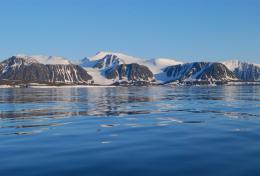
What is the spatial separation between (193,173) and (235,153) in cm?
379

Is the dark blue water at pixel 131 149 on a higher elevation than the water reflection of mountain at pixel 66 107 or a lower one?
higher

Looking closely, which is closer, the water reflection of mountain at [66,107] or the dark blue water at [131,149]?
the dark blue water at [131,149]

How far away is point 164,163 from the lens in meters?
14.5

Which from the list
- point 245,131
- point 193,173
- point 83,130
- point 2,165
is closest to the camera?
point 193,173

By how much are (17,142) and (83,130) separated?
5.29 m

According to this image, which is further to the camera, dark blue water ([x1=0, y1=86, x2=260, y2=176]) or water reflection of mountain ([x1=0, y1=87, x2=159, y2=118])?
water reflection of mountain ([x1=0, y1=87, x2=159, y2=118])

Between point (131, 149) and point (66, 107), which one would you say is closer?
point (131, 149)

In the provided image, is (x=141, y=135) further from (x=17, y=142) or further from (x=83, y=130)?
(x=17, y=142)

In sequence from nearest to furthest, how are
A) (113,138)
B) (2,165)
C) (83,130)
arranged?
1. (2,165)
2. (113,138)
3. (83,130)

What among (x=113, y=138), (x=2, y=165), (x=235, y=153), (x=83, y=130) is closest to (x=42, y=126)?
(x=83, y=130)

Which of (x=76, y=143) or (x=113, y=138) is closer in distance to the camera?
(x=76, y=143)

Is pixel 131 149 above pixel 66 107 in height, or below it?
above

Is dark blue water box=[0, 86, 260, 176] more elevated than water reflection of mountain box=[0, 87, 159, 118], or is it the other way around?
dark blue water box=[0, 86, 260, 176]

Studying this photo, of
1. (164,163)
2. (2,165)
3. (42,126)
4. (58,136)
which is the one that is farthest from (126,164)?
(42,126)
